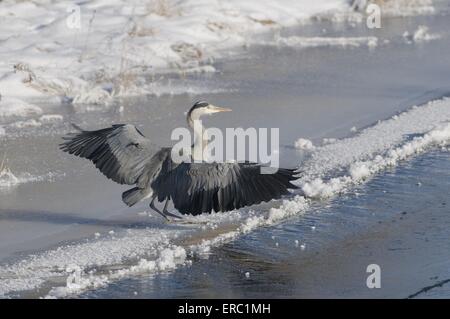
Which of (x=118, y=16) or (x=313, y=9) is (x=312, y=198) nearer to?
(x=118, y=16)

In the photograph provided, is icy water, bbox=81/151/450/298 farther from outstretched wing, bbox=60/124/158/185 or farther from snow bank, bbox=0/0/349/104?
snow bank, bbox=0/0/349/104

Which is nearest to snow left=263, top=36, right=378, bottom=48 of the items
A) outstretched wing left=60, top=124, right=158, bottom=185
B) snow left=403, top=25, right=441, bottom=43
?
snow left=403, top=25, right=441, bottom=43

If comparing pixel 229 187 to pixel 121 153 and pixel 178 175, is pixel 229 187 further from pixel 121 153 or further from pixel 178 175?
pixel 121 153

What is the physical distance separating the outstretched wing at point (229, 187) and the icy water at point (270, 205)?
0.39 meters

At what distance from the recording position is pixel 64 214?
8680mm

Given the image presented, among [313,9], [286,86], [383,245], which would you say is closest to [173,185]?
[383,245]

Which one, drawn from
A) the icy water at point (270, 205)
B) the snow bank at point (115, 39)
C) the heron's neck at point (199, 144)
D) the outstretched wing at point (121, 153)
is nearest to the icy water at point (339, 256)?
the icy water at point (270, 205)

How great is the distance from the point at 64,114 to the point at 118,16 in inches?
180

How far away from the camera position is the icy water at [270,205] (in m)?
7.12

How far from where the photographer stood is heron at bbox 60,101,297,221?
7.61m

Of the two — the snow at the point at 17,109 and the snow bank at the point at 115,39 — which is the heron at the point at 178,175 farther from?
the snow bank at the point at 115,39

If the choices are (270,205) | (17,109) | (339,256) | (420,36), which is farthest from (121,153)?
(420,36)

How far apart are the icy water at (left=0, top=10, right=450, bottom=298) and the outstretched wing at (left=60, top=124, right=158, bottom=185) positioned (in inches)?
17.2

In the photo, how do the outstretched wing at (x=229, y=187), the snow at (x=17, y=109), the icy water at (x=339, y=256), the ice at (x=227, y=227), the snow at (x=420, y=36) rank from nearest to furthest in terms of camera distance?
→ the icy water at (x=339, y=256) < the ice at (x=227, y=227) < the outstretched wing at (x=229, y=187) < the snow at (x=17, y=109) < the snow at (x=420, y=36)
